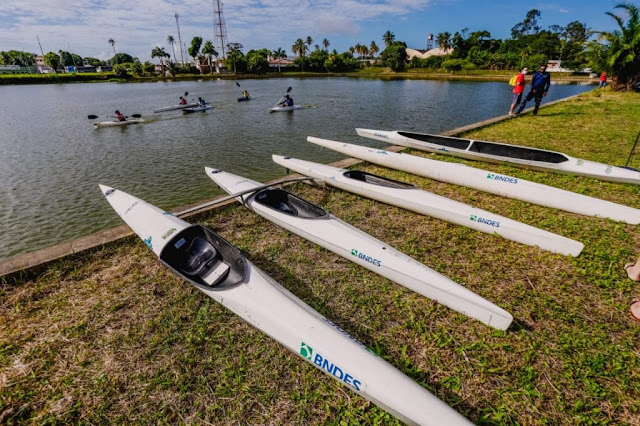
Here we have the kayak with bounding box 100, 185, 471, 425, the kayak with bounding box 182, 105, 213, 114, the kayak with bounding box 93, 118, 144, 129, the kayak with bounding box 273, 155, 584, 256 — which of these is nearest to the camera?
the kayak with bounding box 100, 185, 471, 425

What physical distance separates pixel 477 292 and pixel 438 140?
833 centimetres

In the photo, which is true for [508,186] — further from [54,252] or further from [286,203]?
[54,252]

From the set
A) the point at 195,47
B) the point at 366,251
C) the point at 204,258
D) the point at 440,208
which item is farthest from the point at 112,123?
the point at 195,47

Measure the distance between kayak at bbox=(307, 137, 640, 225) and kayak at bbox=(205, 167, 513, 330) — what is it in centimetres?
436

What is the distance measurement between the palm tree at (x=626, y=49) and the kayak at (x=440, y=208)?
2876 cm

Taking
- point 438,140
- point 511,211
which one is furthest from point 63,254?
point 438,140

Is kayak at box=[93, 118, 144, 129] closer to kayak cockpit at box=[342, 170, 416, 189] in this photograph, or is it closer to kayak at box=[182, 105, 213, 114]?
kayak at box=[182, 105, 213, 114]

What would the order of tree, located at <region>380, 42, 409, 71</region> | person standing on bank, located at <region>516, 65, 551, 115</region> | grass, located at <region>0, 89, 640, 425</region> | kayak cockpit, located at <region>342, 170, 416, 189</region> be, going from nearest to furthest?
grass, located at <region>0, 89, 640, 425</region> < kayak cockpit, located at <region>342, 170, 416, 189</region> < person standing on bank, located at <region>516, 65, 551, 115</region> < tree, located at <region>380, 42, 409, 71</region>

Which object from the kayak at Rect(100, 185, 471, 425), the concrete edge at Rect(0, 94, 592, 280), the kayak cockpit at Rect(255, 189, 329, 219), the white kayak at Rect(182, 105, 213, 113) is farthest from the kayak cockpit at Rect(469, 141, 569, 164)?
the white kayak at Rect(182, 105, 213, 113)

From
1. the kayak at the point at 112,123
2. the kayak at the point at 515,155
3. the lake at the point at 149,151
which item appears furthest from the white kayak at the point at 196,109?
the kayak at the point at 515,155

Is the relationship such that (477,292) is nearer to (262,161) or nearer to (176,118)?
(262,161)

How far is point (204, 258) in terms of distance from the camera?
197 inches

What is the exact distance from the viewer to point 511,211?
670 centimetres

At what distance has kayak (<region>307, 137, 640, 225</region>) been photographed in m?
6.15
